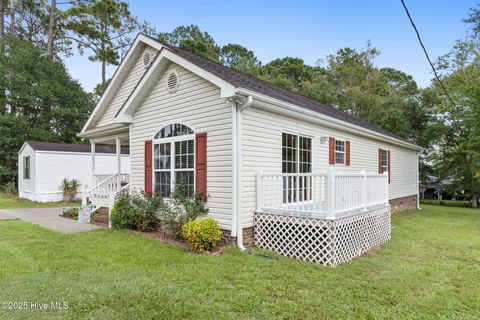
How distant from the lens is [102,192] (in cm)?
1055

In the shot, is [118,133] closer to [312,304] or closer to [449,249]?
[312,304]

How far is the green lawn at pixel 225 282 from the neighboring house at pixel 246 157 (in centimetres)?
71

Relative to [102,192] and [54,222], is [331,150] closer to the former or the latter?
[102,192]

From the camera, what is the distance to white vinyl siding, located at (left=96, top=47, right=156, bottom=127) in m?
10.7

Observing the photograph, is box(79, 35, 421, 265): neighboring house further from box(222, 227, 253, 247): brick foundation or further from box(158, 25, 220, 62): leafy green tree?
box(158, 25, 220, 62): leafy green tree

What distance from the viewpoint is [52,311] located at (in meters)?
3.45

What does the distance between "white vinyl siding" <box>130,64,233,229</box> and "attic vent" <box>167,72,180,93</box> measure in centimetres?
10

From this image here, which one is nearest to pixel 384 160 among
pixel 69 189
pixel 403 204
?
pixel 403 204

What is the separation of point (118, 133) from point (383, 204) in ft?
29.6

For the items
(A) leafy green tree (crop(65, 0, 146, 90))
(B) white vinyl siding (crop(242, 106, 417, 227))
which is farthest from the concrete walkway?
(A) leafy green tree (crop(65, 0, 146, 90))

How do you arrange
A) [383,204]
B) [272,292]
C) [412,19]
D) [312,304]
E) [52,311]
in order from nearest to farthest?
[52,311]
[312,304]
[272,292]
[412,19]
[383,204]

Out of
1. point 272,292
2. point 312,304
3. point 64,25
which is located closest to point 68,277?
point 272,292

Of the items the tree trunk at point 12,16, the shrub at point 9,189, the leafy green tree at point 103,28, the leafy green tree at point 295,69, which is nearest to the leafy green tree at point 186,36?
the leafy green tree at point 103,28

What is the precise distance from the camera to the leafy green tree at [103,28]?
23808 millimetres
